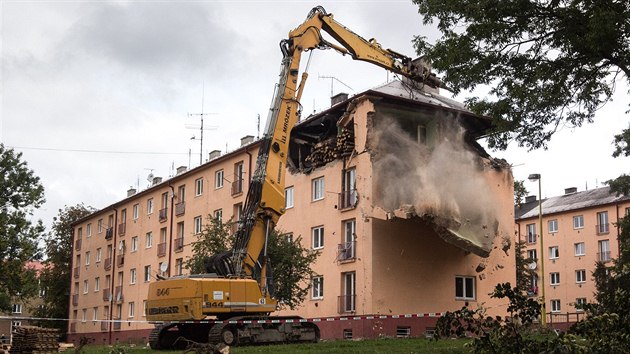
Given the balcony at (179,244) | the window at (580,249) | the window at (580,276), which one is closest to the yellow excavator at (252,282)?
the balcony at (179,244)

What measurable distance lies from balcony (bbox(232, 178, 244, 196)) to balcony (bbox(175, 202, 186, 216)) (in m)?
7.12

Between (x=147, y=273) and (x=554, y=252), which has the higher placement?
(x=554, y=252)

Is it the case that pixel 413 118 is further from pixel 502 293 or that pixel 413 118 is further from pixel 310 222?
pixel 502 293

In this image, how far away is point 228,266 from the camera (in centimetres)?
2180

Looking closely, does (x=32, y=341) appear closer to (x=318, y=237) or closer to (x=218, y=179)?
(x=318, y=237)

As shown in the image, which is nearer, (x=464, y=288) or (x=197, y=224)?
(x=464, y=288)

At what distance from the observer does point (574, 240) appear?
208 feet

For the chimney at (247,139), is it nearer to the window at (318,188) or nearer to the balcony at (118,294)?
the window at (318,188)

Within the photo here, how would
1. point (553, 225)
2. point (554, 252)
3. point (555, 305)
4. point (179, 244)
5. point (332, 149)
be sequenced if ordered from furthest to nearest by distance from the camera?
point (553, 225)
point (554, 252)
point (555, 305)
point (179, 244)
point (332, 149)

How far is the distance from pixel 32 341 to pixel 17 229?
66.7 feet

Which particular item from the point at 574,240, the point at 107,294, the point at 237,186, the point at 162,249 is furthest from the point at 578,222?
the point at 107,294

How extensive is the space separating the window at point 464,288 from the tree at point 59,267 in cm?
4198

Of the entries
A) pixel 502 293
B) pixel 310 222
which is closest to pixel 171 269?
pixel 310 222

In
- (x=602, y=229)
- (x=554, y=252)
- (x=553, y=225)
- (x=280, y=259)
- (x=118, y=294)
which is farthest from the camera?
(x=553, y=225)
